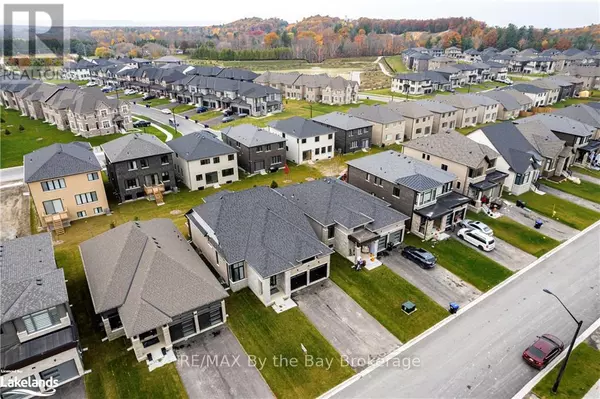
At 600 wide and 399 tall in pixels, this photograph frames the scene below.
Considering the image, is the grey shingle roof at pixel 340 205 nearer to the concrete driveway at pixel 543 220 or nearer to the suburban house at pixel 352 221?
the suburban house at pixel 352 221

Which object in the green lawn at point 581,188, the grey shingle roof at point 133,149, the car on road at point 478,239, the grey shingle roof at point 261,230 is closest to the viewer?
the grey shingle roof at point 261,230

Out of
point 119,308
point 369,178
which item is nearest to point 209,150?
point 369,178

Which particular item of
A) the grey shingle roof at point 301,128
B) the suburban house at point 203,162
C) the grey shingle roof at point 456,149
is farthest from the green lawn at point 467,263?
the grey shingle roof at point 301,128

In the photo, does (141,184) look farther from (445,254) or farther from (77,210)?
(445,254)

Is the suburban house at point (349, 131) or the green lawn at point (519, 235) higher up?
the suburban house at point (349, 131)

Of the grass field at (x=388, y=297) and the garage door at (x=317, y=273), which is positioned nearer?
the grass field at (x=388, y=297)

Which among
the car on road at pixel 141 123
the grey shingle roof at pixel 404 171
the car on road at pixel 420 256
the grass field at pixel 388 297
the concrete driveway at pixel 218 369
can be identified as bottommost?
the concrete driveway at pixel 218 369

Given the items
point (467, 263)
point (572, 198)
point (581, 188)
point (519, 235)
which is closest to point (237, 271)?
point (467, 263)

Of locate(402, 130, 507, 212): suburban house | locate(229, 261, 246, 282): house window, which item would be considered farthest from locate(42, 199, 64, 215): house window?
locate(402, 130, 507, 212): suburban house
